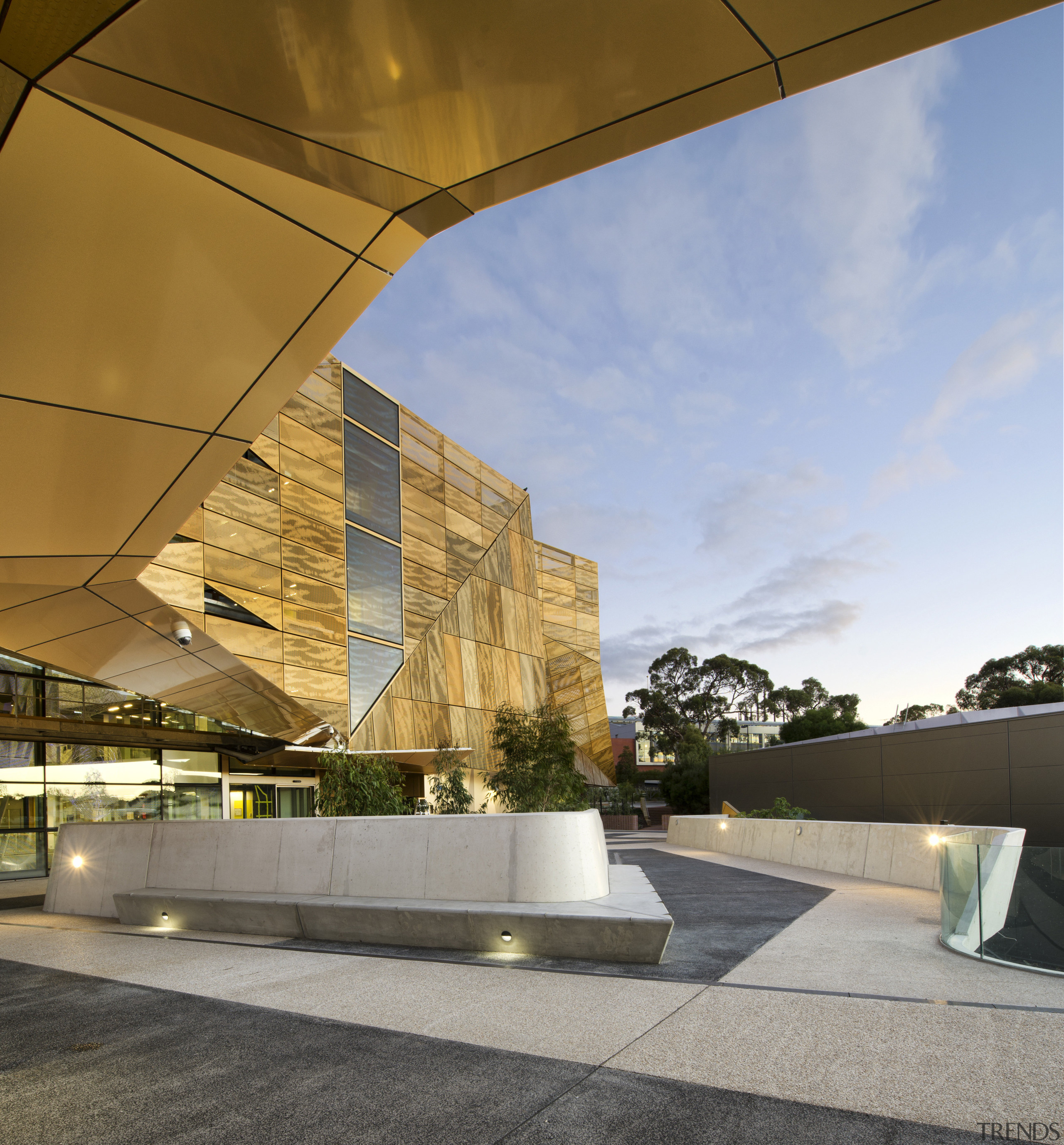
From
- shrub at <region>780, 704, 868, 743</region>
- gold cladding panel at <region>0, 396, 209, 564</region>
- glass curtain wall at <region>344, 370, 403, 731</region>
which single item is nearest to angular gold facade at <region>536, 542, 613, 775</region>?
shrub at <region>780, 704, 868, 743</region>

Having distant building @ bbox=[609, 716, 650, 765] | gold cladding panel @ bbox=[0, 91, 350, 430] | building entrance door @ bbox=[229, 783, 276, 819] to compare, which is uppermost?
gold cladding panel @ bbox=[0, 91, 350, 430]

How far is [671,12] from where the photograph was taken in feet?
8.68

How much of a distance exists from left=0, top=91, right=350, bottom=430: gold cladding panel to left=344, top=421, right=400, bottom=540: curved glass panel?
69.0 feet

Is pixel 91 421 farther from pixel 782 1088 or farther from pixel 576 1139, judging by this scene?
pixel 782 1088

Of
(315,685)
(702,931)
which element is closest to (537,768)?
(315,685)

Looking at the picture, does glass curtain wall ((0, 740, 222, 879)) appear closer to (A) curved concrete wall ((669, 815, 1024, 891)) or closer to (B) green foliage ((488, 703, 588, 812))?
(B) green foliage ((488, 703, 588, 812))

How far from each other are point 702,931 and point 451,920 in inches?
122

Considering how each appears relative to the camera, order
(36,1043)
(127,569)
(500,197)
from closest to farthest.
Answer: (500,197), (36,1043), (127,569)

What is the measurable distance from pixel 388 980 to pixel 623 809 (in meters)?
39.2

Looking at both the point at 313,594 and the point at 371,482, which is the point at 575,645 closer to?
the point at 371,482

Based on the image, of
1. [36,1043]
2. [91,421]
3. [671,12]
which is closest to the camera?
[671,12]

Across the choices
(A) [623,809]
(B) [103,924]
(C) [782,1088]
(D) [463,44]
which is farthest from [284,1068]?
(A) [623,809]

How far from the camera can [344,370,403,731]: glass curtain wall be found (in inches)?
974

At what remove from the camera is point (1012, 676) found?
223 ft
